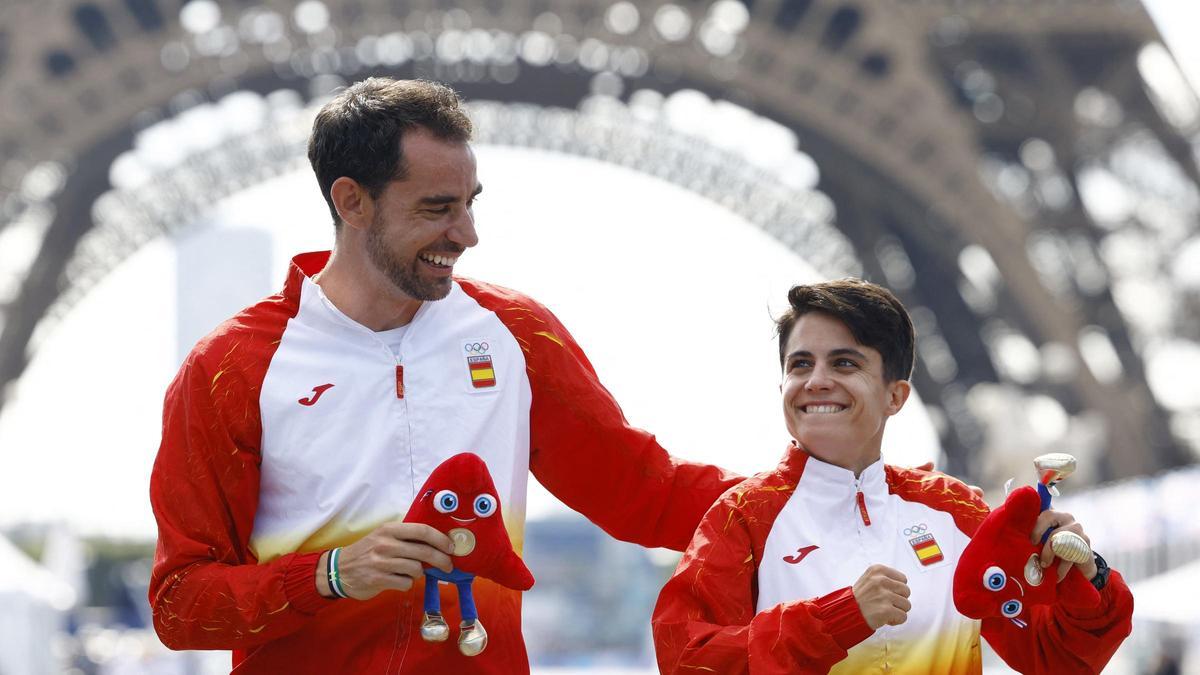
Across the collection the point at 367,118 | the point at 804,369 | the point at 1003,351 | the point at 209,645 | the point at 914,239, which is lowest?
the point at 209,645

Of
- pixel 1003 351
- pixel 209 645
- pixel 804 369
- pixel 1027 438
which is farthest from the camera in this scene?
pixel 1003 351

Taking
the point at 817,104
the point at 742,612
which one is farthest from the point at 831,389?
the point at 817,104

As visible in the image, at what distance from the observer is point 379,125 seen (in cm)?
288

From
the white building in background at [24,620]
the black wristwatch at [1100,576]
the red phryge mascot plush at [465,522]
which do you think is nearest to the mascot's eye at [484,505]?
the red phryge mascot plush at [465,522]

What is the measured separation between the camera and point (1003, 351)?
26094 millimetres

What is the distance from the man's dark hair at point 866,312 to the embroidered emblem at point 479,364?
0.48 meters

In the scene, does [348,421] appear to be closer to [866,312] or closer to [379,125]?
[379,125]

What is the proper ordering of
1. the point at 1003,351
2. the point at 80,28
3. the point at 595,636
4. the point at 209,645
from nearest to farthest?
the point at 209,645, the point at 80,28, the point at 1003,351, the point at 595,636

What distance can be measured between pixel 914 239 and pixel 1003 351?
2004 mm

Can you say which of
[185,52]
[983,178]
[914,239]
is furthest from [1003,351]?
[185,52]

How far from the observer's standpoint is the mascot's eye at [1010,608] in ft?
8.95

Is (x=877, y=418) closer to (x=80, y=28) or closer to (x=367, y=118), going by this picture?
(x=367, y=118)

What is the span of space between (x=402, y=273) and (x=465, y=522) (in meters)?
0.47

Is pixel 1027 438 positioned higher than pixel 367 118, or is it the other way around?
pixel 1027 438
